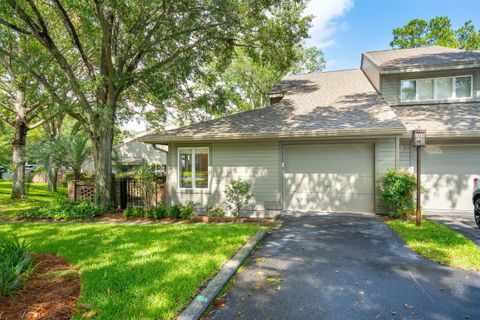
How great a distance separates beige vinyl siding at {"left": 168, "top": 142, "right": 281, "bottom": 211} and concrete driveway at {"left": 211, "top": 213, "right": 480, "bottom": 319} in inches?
135

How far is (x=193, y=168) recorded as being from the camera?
9562 millimetres

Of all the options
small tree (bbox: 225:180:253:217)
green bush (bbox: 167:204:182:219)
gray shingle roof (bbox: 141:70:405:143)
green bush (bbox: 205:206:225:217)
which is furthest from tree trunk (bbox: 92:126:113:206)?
small tree (bbox: 225:180:253:217)

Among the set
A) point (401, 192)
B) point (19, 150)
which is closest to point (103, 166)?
point (19, 150)

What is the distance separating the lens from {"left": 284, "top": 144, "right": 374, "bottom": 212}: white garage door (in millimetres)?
8219

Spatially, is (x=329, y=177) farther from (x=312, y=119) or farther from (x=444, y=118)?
(x=444, y=118)

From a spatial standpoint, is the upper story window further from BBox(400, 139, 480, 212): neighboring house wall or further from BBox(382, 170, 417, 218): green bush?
BBox(382, 170, 417, 218): green bush

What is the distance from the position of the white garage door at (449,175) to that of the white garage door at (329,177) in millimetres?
2216

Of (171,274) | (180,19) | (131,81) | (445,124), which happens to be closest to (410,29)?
(445,124)

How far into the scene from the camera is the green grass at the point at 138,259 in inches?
115

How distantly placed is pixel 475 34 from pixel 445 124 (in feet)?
59.0

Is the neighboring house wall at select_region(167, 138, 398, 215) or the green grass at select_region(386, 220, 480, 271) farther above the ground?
the neighboring house wall at select_region(167, 138, 398, 215)

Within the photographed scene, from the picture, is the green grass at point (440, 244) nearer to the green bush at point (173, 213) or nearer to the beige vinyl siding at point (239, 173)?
the beige vinyl siding at point (239, 173)

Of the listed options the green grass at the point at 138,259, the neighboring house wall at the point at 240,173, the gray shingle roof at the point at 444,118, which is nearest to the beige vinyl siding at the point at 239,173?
the neighboring house wall at the point at 240,173

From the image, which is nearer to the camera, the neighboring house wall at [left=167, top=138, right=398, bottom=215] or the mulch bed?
the mulch bed
